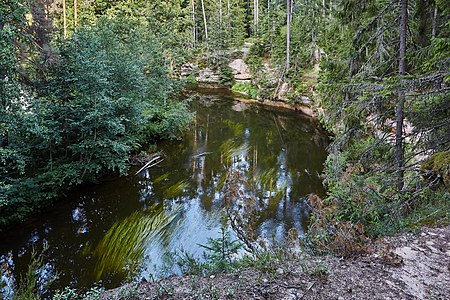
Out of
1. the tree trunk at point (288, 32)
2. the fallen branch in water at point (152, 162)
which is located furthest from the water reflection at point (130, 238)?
the tree trunk at point (288, 32)

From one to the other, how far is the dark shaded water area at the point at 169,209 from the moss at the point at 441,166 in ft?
8.17

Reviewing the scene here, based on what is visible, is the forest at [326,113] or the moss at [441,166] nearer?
the moss at [441,166]

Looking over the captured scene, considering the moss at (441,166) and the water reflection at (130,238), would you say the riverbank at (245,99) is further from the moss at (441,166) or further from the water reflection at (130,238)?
the moss at (441,166)

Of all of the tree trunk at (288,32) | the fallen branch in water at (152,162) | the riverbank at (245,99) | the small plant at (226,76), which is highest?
the tree trunk at (288,32)

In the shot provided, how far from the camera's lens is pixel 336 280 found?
3.07m

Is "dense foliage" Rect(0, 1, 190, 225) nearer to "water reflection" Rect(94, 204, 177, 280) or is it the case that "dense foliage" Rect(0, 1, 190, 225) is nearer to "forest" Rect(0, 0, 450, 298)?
"forest" Rect(0, 0, 450, 298)

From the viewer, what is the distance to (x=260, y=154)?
40.9 feet

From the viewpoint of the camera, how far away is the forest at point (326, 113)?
4648mm

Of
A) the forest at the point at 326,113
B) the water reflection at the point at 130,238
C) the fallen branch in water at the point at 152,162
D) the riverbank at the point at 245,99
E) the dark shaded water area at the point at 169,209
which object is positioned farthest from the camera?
the riverbank at the point at 245,99

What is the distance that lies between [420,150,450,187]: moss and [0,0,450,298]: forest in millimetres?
20

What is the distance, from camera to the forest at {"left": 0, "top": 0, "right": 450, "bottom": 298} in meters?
4.65

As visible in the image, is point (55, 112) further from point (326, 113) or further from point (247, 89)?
point (247, 89)

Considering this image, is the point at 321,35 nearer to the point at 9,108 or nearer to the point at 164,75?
the point at 164,75

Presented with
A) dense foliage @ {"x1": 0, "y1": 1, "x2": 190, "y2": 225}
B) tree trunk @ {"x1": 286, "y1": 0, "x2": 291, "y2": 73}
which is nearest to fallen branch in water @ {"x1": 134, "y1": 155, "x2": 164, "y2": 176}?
dense foliage @ {"x1": 0, "y1": 1, "x2": 190, "y2": 225}
